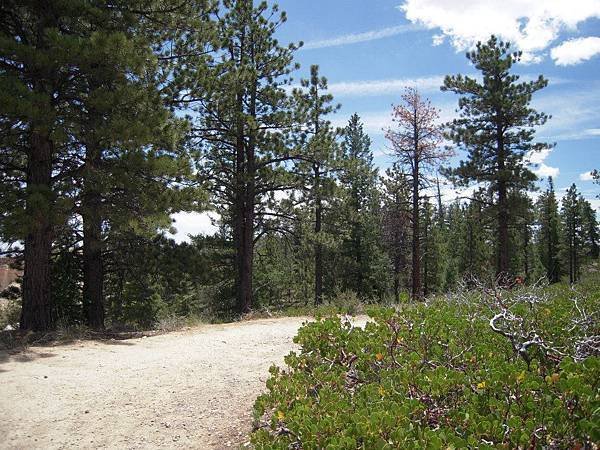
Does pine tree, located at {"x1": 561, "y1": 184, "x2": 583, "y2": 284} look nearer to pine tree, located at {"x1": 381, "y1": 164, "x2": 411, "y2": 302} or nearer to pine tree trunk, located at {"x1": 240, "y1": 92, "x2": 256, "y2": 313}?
pine tree, located at {"x1": 381, "y1": 164, "x2": 411, "y2": 302}

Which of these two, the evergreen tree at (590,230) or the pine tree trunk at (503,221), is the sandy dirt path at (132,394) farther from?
the evergreen tree at (590,230)

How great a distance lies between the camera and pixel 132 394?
5461mm

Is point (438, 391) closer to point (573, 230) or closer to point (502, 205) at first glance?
point (502, 205)

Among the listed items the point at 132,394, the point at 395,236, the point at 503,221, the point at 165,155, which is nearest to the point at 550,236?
the point at 395,236

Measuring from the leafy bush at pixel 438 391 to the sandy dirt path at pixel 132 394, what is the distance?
36.6 inches

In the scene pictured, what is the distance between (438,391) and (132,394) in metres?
4.09

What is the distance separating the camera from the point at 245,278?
1614 cm

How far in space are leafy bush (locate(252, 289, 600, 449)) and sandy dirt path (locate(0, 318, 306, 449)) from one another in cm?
93

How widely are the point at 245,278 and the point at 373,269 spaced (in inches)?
581

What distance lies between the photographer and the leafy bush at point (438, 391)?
2.33m

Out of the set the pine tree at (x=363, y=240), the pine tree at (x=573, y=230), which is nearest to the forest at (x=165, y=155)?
the pine tree at (x=363, y=240)

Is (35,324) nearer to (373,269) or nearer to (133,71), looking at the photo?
(133,71)

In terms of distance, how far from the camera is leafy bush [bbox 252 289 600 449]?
233 cm

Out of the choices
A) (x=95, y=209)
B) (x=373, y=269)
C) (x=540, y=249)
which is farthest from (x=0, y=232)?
(x=540, y=249)
